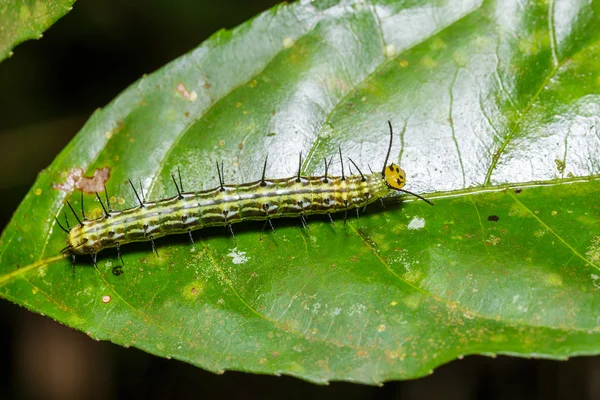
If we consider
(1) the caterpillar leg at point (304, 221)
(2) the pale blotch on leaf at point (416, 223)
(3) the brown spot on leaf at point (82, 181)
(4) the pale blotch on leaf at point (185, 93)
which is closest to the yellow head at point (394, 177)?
(2) the pale blotch on leaf at point (416, 223)

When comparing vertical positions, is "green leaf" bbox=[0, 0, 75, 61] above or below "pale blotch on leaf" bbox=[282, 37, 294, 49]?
above

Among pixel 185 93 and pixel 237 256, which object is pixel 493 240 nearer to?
pixel 237 256

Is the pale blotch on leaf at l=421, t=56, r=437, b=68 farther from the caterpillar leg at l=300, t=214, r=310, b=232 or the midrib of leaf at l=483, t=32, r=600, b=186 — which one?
the caterpillar leg at l=300, t=214, r=310, b=232

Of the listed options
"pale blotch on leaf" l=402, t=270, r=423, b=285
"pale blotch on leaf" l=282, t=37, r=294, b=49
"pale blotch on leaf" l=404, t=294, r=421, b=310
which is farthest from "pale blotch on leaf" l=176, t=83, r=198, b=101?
"pale blotch on leaf" l=404, t=294, r=421, b=310

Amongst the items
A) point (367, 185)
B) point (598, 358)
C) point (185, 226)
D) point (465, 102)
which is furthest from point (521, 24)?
point (598, 358)

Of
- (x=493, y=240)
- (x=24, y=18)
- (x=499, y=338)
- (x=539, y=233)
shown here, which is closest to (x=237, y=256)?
(x=493, y=240)

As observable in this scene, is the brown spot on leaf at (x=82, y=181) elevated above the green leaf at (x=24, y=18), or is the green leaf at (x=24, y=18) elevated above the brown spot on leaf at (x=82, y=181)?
the green leaf at (x=24, y=18)

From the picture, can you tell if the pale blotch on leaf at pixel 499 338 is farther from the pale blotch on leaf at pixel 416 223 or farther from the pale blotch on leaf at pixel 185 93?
the pale blotch on leaf at pixel 185 93
